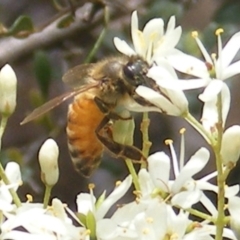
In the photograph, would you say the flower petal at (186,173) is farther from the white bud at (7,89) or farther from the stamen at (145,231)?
the white bud at (7,89)

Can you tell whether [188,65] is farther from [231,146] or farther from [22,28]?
[22,28]

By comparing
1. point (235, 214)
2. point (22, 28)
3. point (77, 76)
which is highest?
point (22, 28)

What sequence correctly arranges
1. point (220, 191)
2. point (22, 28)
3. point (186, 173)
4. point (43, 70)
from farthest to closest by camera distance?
point (43, 70) → point (22, 28) → point (186, 173) → point (220, 191)

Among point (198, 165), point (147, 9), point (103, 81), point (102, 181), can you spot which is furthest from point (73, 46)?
point (198, 165)

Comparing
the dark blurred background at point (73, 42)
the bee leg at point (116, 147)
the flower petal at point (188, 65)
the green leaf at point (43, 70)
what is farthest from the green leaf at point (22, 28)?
the flower petal at point (188, 65)

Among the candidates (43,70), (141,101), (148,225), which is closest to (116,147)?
(141,101)

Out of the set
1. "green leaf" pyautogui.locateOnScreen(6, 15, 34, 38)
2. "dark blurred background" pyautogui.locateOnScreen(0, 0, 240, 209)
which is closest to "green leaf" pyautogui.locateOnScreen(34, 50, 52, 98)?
"dark blurred background" pyautogui.locateOnScreen(0, 0, 240, 209)

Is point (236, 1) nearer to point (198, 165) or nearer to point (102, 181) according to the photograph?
point (102, 181)
